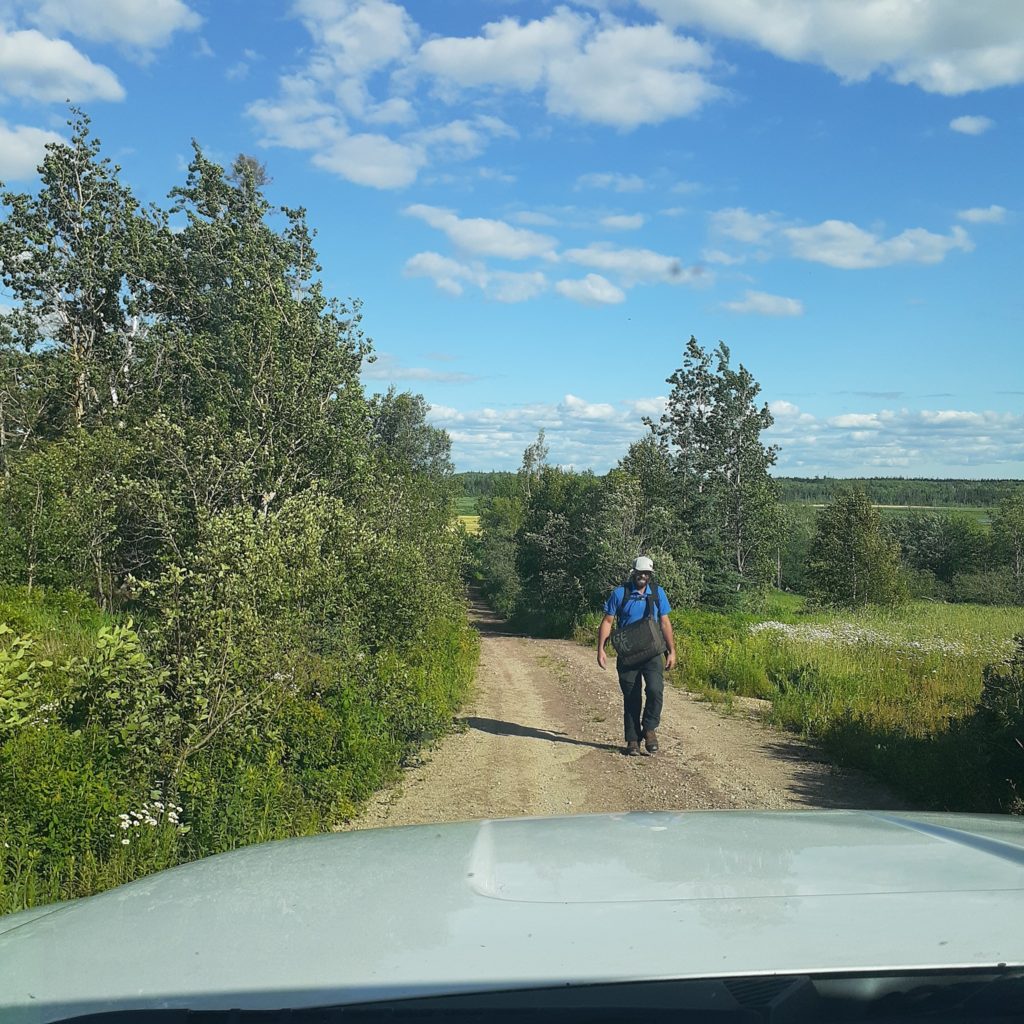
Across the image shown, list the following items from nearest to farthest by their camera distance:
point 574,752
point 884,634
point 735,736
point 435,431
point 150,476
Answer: point 574,752 < point 735,736 < point 150,476 < point 884,634 < point 435,431

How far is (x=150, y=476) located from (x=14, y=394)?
65.9 ft

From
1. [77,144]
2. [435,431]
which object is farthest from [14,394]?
[435,431]

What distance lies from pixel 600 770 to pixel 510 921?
7.44 meters

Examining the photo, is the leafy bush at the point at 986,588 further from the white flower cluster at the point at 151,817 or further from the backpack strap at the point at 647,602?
the white flower cluster at the point at 151,817

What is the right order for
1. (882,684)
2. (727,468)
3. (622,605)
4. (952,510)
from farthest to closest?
1. (952,510)
2. (727,468)
3. (882,684)
4. (622,605)

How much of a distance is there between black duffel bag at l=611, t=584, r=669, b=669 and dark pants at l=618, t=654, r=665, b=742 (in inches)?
3.0

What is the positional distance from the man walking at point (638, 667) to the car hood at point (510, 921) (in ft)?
22.1

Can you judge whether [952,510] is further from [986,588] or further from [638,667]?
[638,667]

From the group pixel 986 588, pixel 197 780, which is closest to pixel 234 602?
pixel 197 780

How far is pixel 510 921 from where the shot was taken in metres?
1.78

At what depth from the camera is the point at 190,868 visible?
105 inches

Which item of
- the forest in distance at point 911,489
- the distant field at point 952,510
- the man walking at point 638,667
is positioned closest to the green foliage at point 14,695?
the man walking at point 638,667

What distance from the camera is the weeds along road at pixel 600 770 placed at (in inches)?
306

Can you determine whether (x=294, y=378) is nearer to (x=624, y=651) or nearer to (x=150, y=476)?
(x=150, y=476)
